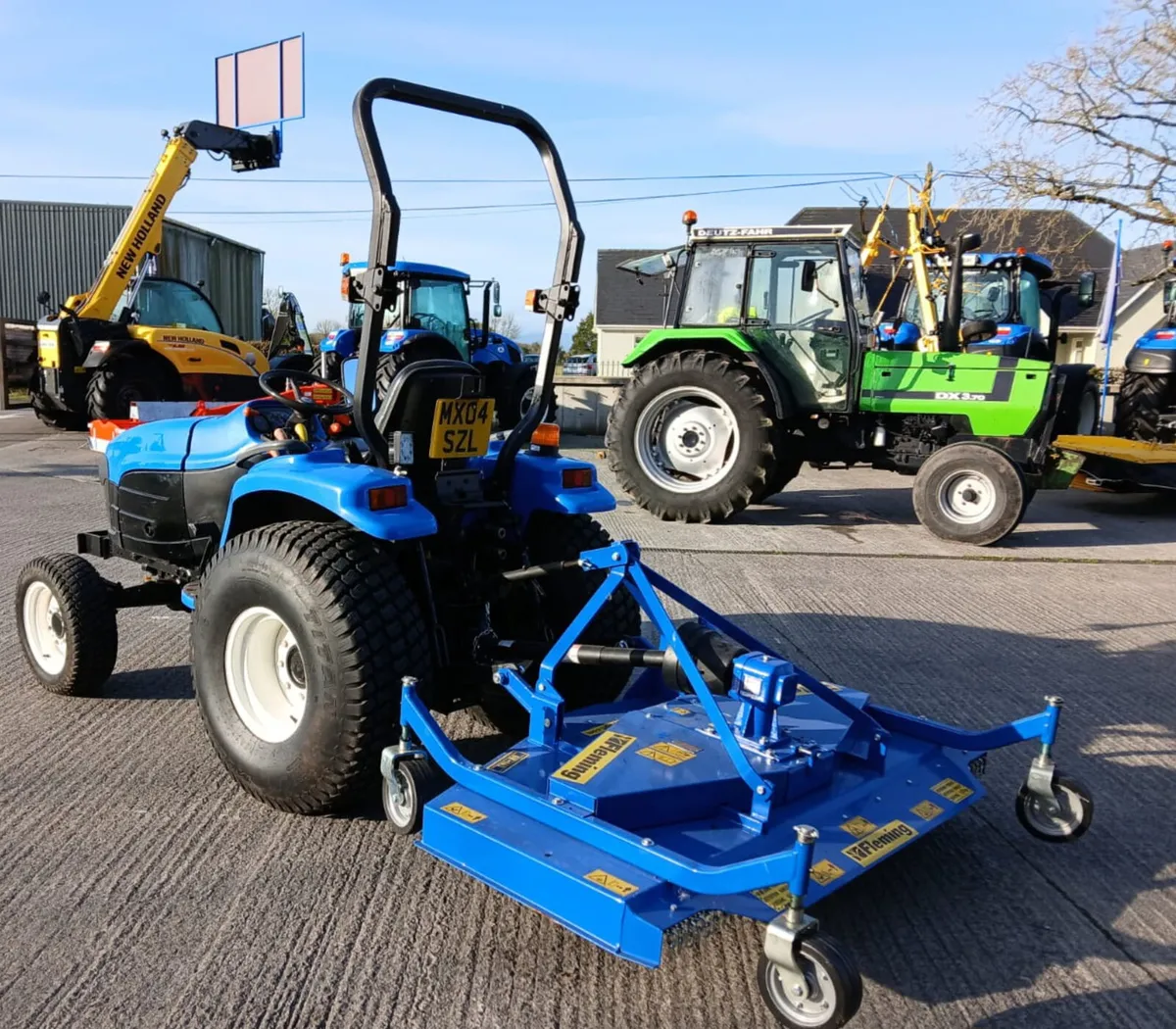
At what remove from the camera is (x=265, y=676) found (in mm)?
2990

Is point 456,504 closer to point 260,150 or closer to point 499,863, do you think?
point 499,863

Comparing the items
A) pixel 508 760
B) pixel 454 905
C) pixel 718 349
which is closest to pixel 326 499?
pixel 508 760

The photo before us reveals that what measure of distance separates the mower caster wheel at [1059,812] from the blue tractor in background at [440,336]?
8406mm

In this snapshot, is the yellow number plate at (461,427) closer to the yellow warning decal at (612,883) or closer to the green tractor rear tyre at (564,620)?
the green tractor rear tyre at (564,620)

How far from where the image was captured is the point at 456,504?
123 inches

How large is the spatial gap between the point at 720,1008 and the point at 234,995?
1.04 metres

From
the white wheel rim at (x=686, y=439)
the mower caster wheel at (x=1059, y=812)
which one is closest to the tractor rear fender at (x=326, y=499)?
the mower caster wheel at (x=1059, y=812)

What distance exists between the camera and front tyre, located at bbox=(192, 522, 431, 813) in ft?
8.47

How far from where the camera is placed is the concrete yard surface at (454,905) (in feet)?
6.74

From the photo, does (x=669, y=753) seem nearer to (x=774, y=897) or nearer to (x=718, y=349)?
(x=774, y=897)

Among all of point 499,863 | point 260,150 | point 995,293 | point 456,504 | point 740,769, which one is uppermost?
point 260,150

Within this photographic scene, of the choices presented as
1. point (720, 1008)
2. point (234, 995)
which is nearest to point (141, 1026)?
point (234, 995)

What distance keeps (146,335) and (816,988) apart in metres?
11.8

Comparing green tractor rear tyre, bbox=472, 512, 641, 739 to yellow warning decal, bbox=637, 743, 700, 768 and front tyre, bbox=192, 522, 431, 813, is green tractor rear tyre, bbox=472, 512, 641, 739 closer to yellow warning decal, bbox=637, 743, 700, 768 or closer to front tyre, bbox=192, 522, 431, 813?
front tyre, bbox=192, 522, 431, 813
